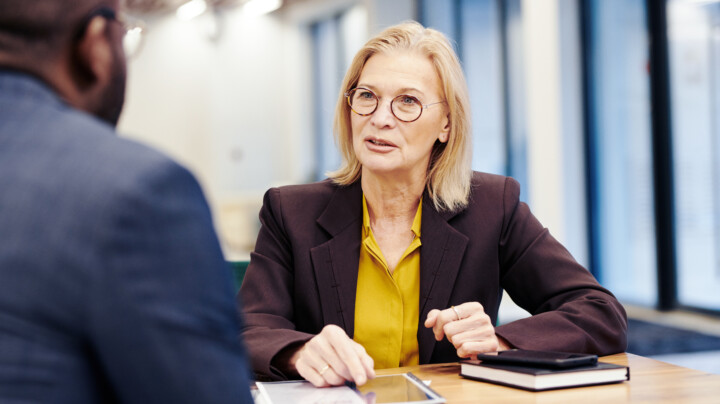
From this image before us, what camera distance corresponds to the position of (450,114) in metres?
2.01

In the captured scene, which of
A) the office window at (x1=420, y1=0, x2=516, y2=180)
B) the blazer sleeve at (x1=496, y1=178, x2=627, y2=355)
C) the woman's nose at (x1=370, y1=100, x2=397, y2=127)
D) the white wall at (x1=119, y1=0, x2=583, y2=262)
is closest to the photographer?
the blazer sleeve at (x1=496, y1=178, x2=627, y2=355)

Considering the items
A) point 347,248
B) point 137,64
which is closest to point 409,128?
point 347,248

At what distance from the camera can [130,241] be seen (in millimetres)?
579

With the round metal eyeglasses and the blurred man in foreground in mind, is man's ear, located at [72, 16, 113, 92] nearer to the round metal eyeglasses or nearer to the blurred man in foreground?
the blurred man in foreground

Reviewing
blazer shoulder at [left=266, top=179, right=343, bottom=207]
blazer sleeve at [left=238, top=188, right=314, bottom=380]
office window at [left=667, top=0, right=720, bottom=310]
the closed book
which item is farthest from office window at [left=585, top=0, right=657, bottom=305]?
the closed book

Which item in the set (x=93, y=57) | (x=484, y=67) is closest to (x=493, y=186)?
(x=93, y=57)

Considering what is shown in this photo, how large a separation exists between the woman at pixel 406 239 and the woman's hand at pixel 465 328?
0.56 ft

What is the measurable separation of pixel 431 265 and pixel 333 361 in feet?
1.87

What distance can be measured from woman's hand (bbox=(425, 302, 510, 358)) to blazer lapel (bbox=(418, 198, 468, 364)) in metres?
0.25

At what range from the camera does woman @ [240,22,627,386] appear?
179 centimetres

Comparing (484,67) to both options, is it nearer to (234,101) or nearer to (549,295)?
(234,101)

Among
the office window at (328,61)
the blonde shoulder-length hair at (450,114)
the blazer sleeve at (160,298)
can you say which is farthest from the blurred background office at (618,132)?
the blazer sleeve at (160,298)

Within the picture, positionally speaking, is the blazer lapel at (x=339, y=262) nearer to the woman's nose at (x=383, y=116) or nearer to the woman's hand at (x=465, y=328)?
the woman's nose at (x=383, y=116)

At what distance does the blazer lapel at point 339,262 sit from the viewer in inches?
70.9
